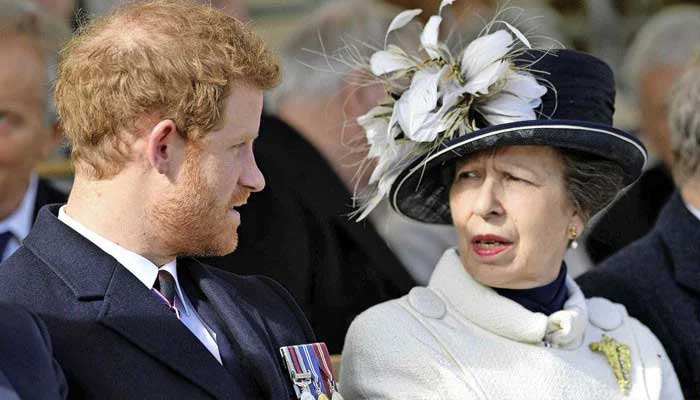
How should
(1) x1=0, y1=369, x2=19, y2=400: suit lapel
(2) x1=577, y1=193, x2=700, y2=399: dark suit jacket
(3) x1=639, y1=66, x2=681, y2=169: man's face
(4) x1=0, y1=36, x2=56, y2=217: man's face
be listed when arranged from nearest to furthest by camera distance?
1. (1) x1=0, y1=369, x2=19, y2=400: suit lapel
2. (2) x1=577, y1=193, x2=700, y2=399: dark suit jacket
3. (4) x1=0, y1=36, x2=56, y2=217: man's face
4. (3) x1=639, y1=66, x2=681, y2=169: man's face

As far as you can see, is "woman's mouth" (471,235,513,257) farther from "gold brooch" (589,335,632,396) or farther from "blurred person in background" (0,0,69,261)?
"blurred person in background" (0,0,69,261)

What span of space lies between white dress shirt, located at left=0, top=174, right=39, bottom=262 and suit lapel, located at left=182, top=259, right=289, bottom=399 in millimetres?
1323

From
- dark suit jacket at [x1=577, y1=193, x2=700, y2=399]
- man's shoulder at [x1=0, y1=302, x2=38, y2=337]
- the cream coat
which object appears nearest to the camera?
man's shoulder at [x1=0, y1=302, x2=38, y2=337]

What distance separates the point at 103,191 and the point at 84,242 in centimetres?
11

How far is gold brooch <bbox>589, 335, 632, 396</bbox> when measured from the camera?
360cm

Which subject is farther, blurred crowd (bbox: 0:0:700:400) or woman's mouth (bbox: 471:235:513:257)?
blurred crowd (bbox: 0:0:700:400)

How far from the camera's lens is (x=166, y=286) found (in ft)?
9.72

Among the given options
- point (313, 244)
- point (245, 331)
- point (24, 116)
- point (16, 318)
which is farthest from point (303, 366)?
point (24, 116)

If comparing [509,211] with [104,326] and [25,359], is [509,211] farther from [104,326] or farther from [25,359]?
[25,359]

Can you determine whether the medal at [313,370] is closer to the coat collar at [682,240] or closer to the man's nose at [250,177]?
the man's nose at [250,177]

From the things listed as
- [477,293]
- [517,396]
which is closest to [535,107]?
[477,293]

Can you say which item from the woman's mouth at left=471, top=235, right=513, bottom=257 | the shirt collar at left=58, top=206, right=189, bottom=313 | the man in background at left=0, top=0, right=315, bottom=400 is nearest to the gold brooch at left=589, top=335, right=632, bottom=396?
the woman's mouth at left=471, top=235, right=513, bottom=257

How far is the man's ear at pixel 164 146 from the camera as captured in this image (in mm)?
2822

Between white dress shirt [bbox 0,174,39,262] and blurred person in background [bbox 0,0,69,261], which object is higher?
blurred person in background [bbox 0,0,69,261]
